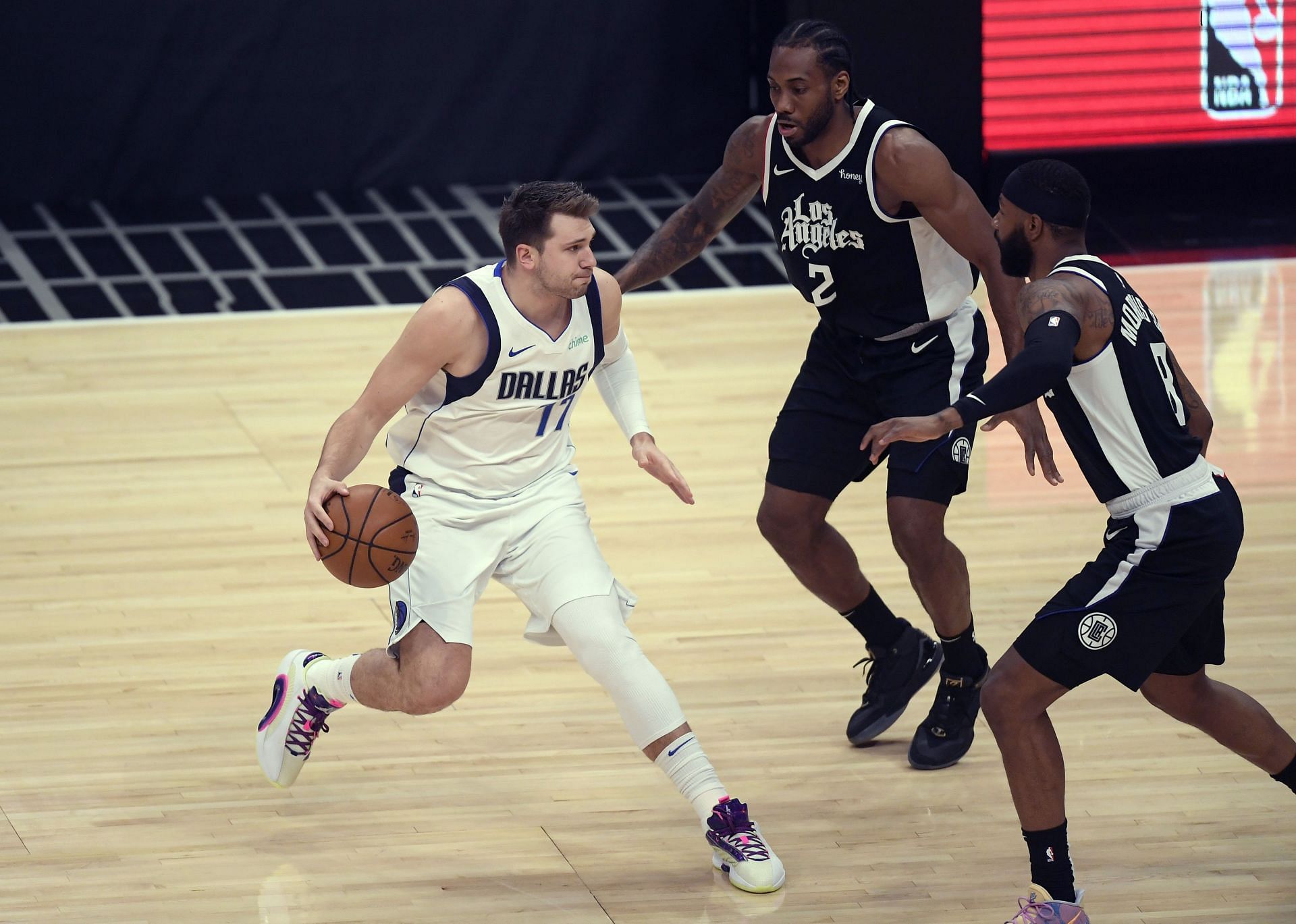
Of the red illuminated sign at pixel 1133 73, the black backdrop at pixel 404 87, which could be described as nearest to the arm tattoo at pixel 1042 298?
the black backdrop at pixel 404 87

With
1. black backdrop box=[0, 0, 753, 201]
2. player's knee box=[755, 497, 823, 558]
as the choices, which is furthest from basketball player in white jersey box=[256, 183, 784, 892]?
black backdrop box=[0, 0, 753, 201]

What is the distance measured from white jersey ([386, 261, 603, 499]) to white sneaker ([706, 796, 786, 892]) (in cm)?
86

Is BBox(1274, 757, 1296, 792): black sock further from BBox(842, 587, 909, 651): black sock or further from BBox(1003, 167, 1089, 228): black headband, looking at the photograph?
BBox(1003, 167, 1089, 228): black headband

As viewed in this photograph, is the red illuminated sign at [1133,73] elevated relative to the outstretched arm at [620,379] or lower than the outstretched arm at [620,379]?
lower

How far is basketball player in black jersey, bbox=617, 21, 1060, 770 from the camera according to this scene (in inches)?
156

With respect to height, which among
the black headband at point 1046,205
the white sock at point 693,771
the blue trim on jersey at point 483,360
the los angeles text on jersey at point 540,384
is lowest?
the white sock at point 693,771

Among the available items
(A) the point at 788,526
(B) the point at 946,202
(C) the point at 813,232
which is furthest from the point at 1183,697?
(C) the point at 813,232

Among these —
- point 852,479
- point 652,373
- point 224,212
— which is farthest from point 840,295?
point 224,212

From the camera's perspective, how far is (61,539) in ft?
18.9

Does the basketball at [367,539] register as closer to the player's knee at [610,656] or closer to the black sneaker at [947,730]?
the player's knee at [610,656]

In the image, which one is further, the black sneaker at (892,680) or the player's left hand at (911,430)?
the black sneaker at (892,680)

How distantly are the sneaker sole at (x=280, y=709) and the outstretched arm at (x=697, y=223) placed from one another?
126cm

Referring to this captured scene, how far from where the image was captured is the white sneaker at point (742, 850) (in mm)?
3451

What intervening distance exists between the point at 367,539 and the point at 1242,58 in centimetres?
849
